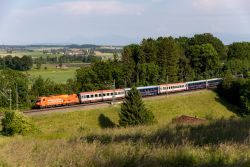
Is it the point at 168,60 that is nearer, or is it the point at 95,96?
the point at 95,96

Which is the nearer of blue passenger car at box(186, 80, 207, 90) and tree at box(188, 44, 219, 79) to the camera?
blue passenger car at box(186, 80, 207, 90)

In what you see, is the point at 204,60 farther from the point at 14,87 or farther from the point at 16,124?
the point at 16,124

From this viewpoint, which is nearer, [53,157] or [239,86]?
[53,157]

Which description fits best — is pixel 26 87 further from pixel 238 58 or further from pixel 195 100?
pixel 238 58

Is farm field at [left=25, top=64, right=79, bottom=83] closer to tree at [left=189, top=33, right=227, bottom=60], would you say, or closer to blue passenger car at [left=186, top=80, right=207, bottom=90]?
tree at [left=189, top=33, right=227, bottom=60]

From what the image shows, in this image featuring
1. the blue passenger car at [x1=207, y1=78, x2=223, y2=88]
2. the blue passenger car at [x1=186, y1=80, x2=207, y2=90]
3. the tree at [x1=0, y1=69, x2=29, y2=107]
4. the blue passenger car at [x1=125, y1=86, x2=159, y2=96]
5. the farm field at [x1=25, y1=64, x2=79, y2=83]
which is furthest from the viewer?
the farm field at [x1=25, y1=64, x2=79, y2=83]

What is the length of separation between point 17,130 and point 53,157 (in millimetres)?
35094

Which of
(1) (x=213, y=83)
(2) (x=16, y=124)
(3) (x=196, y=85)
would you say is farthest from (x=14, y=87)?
(1) (x=213, y=83)

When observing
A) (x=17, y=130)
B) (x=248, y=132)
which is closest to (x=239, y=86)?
(x=17, y=130)

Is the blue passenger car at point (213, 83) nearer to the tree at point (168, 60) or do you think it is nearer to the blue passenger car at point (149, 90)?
the tree at point (168, 60)

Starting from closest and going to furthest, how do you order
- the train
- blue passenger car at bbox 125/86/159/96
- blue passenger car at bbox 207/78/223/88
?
1. the train
2. blue passenger car at bbox 125/86/159/96
3. blue passenger car at bbox 207/78/223/88

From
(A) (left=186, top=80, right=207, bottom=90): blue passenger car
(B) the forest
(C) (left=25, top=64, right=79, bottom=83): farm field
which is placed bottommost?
(C) (left=25, top=64, right=79, bottom=83): farm field

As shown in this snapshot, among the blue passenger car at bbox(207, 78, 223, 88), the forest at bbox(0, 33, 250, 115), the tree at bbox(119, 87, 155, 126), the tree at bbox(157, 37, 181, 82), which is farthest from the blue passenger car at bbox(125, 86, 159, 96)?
the tree at bbox(119, 87, 155, 126)

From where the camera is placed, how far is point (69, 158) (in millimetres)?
7082
